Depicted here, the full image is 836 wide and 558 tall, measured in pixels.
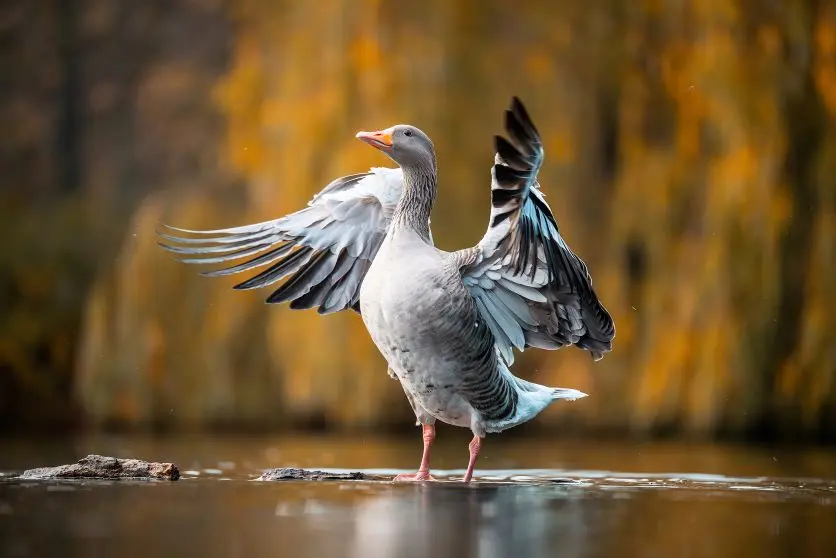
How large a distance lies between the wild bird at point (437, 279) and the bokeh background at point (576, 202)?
4.27 m

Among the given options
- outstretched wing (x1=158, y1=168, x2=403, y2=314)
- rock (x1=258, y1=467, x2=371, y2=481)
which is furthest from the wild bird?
rock (x1=258, y1=467, x2=371, y2=481)

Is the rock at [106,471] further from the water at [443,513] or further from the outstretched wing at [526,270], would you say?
the outstretched wing at [526,270]

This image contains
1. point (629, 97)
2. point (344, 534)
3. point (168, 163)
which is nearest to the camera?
point (344, 534)

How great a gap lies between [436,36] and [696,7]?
8.59ft

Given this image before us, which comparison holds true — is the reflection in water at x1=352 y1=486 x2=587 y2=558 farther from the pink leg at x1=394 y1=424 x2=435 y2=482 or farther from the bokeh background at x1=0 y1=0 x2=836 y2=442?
the bokeh background at x1=0 y1=0 x2=836 y2=442

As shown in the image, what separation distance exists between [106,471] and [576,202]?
22.9ft

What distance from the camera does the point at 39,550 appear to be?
4836mm

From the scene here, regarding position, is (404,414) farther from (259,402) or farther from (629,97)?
(629,97)

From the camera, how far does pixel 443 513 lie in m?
5.98

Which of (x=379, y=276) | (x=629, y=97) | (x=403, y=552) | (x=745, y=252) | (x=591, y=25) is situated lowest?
(x=403, y=552)

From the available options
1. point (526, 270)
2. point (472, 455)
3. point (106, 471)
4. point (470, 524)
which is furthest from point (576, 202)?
point (470, 524)

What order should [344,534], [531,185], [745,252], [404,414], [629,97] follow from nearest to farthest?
[344,534] < [531,185] < [745,252] < [629,97] < [404,414]

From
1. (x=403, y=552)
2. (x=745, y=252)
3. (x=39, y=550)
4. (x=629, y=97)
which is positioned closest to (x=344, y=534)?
(x=403, y=552)

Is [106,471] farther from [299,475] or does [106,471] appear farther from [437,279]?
[437,279]
